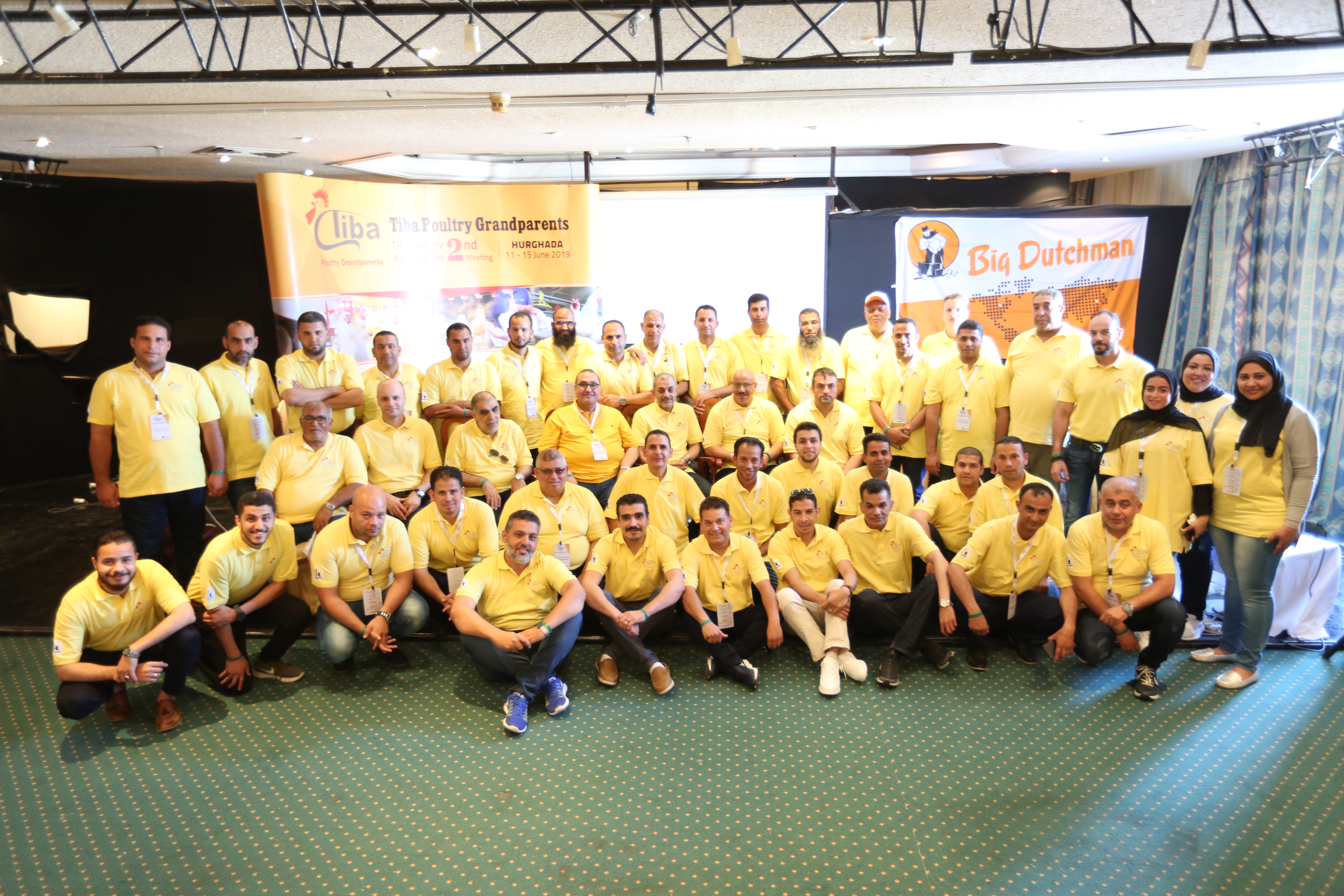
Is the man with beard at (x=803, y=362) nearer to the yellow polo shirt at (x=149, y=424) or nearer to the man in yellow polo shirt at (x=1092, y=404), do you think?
the man in yellow polo shirt at (x=1092, y=404)

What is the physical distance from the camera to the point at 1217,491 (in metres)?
4.06

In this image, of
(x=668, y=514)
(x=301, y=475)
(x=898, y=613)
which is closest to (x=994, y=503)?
(x=898, y=613)

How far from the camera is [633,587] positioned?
4.30 meters

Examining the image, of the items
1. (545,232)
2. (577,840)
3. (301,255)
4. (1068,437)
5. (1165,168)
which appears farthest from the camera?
(1165,168)

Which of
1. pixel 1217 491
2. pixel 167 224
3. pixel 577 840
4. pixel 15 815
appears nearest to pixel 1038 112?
pixel 1217 491

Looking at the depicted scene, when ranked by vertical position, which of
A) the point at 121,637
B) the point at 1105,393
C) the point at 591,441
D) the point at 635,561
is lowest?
the point at 121,637

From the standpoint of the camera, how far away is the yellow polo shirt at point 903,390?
5.44 meters

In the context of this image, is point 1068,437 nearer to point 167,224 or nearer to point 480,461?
point 480,461

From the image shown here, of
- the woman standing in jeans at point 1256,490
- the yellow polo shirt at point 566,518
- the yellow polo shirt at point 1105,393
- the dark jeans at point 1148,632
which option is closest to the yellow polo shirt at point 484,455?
the yellow polo shirt at point 566,518

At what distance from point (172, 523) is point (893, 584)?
4105 millimetres

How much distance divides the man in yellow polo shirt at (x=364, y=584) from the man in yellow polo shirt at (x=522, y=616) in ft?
1.20

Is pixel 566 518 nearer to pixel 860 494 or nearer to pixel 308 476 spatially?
pixel 308 476

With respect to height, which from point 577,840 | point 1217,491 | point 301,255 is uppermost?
point 301,255

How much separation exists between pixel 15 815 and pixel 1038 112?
639 centimetres
